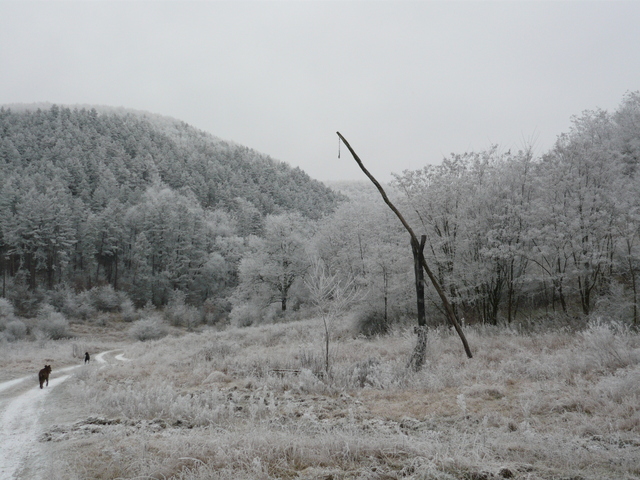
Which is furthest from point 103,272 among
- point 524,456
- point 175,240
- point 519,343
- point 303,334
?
point 524,456

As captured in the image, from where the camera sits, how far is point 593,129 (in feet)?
97.0

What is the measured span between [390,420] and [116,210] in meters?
76.7

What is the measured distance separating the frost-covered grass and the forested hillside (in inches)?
2248

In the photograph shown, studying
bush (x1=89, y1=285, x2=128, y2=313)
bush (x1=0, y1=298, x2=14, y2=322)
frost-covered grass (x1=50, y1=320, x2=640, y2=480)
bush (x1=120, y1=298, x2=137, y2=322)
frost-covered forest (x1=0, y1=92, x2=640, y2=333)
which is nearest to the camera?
frost-covered grass (x1=50, y1=320, x2=640, y2=480)

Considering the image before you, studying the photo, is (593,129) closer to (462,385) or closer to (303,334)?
(303,334)

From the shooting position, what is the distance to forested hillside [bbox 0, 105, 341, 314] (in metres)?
60.7

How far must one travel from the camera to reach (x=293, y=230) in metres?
46.2

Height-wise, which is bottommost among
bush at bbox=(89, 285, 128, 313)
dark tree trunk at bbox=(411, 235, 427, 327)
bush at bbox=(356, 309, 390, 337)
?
bush at bbox=(89, 285, 128, 313)

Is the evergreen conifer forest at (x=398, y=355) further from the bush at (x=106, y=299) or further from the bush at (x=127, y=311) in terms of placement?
the bush at (x=127, y=311)

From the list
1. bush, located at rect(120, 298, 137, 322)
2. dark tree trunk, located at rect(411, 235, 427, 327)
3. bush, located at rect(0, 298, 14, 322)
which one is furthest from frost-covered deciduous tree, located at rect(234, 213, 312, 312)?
dark tree trunk, located at rect(411, 235, 427, 327)

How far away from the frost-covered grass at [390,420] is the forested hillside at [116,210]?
57.1 metres

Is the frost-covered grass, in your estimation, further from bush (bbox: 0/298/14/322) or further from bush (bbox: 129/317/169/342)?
bush (bbox: 0/298/14/322)

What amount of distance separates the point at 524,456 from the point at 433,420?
2.52 m

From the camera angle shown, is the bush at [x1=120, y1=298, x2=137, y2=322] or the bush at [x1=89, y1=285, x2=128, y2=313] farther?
the bush at [x1=89, y1=285, x2=128, y2=313]
